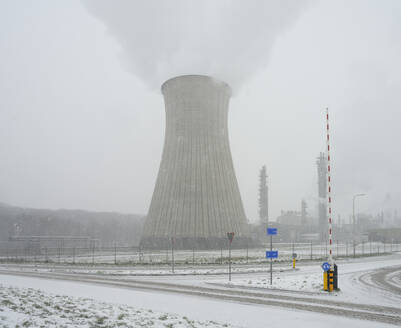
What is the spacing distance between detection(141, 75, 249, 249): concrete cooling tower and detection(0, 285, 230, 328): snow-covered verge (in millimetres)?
25062

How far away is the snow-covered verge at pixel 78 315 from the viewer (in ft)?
18.7

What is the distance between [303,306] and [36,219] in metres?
87.3

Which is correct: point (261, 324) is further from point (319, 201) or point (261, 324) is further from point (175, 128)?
point (319, 201)

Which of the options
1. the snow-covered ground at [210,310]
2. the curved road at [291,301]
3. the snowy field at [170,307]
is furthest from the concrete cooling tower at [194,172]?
the snow-covered ground at [210,310]

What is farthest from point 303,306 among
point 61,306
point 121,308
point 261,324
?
point 61,306

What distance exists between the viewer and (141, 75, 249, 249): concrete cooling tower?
32844mm

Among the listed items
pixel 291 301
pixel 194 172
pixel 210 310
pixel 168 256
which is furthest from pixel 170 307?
pixel 194 172

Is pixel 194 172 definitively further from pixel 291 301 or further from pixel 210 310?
pixel 210 310

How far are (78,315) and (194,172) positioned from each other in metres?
26.5

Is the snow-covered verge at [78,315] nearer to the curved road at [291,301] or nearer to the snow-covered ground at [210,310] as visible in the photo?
the snow-covered ground at [210,310]

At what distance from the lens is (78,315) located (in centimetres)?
639

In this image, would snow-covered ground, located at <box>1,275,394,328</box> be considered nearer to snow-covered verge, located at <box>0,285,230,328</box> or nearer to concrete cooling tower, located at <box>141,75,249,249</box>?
snow-covered verge, located at <box>0,285,230,328</box>

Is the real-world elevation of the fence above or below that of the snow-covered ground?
below

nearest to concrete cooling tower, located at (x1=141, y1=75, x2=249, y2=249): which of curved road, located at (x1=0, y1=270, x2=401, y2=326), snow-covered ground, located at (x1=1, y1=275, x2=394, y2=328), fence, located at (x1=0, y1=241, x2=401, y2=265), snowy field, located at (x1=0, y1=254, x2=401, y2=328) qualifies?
fence, located at (x1=0, y1=241, x2=401, y2=265)
